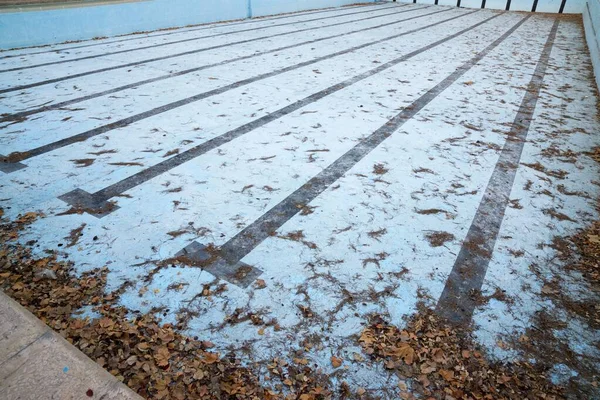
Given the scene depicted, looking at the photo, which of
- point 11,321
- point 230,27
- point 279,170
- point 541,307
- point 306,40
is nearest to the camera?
point 11,321

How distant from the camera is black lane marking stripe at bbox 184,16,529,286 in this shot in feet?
6.40

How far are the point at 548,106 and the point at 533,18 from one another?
34.5ft

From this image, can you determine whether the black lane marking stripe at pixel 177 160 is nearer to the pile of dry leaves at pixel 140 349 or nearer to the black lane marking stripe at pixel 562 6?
the pile of dry leaves at pixel 140 349

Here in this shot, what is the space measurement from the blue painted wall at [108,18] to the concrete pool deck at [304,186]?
0.98 metres

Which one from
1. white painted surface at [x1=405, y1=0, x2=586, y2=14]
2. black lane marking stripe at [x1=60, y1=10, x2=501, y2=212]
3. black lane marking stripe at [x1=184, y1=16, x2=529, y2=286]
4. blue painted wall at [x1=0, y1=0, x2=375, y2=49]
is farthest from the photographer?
white painted surface at [x1=405, y1=0, x2=586, y2=14]

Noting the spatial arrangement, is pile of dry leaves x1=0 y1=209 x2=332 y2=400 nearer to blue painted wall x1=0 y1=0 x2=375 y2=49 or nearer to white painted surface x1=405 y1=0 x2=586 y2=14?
blue painted wall x1=0 y1=0 x2=375 y2=49

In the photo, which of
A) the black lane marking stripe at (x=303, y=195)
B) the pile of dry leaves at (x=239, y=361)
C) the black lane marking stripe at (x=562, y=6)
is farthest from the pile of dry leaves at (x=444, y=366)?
the black lane marking stripe at (x=562, y=6)

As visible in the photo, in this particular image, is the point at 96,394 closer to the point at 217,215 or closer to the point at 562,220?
the point at 217,215

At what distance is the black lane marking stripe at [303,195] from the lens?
6.40ft

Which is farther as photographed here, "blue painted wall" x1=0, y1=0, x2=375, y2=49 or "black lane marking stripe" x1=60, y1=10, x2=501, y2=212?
"blue painted wall" x1=0, y1=0, x2=375, y2=49

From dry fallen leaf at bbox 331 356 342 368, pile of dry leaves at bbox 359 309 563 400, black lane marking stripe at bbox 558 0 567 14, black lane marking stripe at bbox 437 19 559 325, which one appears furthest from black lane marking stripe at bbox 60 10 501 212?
black lane marking stripe at bbox 558 0 567 14

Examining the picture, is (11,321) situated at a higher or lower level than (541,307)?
higher

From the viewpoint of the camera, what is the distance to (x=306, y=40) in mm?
7195

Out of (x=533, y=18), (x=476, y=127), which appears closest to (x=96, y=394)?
(x=476, y=127)
